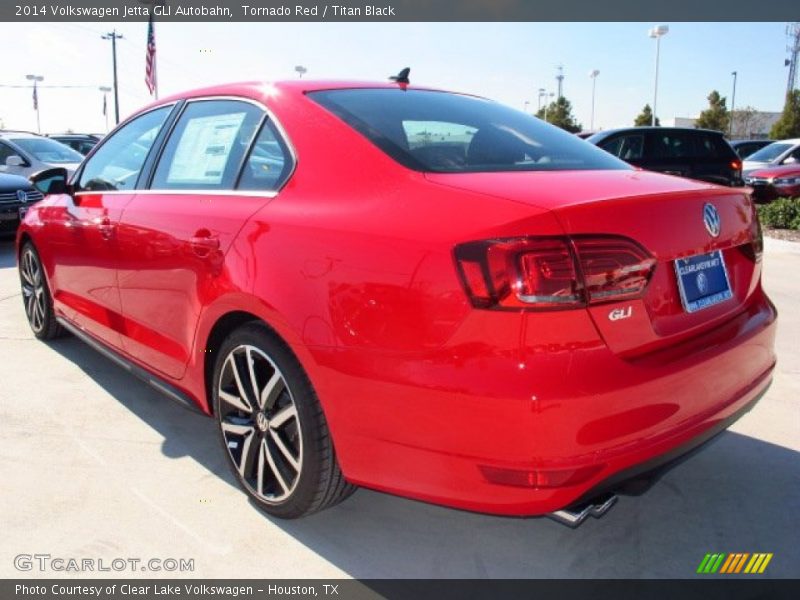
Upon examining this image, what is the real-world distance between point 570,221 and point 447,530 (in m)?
1.36

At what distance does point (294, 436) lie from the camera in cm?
251

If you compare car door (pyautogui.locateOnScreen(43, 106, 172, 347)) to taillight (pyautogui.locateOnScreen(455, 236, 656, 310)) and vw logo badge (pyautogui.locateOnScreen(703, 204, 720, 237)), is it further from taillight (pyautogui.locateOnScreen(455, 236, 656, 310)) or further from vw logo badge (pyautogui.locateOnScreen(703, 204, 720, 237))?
vw logo badge (pyautogui.locateOnScreen(703, 204, 720, 237))

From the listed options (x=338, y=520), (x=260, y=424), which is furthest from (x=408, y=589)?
(x=260, y=424)

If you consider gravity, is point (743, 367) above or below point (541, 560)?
above

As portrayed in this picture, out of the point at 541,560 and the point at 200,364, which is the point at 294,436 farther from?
the point at 541,560

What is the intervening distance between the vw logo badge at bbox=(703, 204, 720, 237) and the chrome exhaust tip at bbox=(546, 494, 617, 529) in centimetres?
91

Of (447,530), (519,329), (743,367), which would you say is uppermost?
(519,329)

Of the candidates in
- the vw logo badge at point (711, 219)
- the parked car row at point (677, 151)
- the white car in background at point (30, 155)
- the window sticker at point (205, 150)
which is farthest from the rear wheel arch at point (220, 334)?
the white car in background at point (30, 155)

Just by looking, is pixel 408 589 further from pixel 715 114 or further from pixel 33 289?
pixel 715 114

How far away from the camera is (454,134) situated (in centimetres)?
267

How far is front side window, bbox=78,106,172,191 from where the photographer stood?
3.50 metres

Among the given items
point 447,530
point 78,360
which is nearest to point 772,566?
point 447,530

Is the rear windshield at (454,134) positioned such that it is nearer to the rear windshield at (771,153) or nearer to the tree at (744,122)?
the rear windshield at (771,153)

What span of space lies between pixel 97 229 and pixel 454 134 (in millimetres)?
2062
